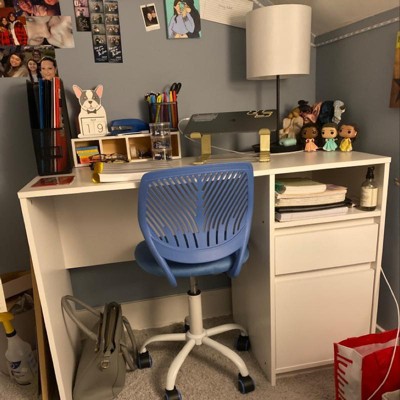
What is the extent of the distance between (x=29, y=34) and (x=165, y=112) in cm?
62

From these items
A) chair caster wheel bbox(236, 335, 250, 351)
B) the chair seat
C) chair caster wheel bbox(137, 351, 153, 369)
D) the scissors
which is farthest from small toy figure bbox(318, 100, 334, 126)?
chair caster wheel bbox(137, 351, 153, 369)

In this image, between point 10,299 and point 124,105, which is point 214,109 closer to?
point 124,105

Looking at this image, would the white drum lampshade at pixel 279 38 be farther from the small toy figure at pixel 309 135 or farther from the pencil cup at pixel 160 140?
the pencil cup at pixel 160 140

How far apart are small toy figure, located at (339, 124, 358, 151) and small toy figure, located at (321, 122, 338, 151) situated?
3cm

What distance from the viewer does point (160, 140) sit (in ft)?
4.72

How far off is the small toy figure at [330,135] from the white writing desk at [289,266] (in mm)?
77

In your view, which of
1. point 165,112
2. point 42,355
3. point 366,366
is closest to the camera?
point 366,366

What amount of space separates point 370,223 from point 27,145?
4.61ft

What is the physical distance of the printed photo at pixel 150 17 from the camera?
1.49 m

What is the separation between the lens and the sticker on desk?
114cm

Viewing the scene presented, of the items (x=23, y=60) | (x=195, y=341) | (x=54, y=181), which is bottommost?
(x=195, y=341)

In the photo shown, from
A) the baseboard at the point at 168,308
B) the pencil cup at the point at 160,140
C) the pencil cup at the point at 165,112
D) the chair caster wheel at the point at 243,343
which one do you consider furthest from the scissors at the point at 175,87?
the chair caster wheel at the point at 243,343

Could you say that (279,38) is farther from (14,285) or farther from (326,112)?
(14,285)

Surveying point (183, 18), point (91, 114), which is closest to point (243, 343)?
point (91, 114)
